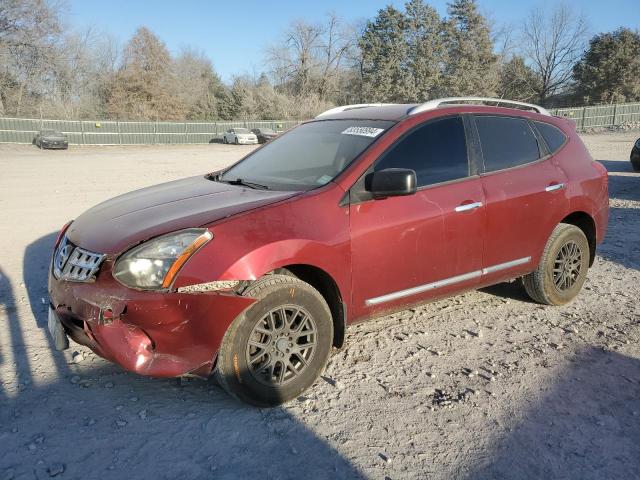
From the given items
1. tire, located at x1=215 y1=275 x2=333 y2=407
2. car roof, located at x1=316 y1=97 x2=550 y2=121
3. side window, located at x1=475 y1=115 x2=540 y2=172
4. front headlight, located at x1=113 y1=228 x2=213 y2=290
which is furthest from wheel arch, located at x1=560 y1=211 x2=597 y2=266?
front headlight, located at x1=113 y1=228 x2=213 y2=290

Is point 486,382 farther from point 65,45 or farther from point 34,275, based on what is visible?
point 65,45

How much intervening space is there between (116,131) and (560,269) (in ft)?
126

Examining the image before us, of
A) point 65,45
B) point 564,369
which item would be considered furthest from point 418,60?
point 564,369

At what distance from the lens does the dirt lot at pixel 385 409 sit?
2533 millimetres

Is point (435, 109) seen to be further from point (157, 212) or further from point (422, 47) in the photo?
point (422, 47)

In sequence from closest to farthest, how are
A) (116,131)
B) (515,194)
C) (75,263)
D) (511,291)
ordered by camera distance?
1. (75,263)
2. (515,194)
3. (511,291)
4. (116,131)

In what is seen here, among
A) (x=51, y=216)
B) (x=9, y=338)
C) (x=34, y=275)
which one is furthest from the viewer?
(x=51, y=216)

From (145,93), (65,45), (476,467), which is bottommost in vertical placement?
(476,467)

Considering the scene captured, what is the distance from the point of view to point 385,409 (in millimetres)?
3029

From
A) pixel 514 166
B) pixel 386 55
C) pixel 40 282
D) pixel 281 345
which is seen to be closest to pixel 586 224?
pixel 514 166

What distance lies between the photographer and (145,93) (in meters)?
48.6

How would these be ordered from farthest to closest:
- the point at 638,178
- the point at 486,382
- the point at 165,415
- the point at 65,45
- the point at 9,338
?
1. the point at 65,45
2. the point at 638,178
3. the point at 9,338
4. the point at 486,382
5. the point at 165,415

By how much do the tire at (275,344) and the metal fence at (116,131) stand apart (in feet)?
105

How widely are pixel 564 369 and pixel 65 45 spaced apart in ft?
176
